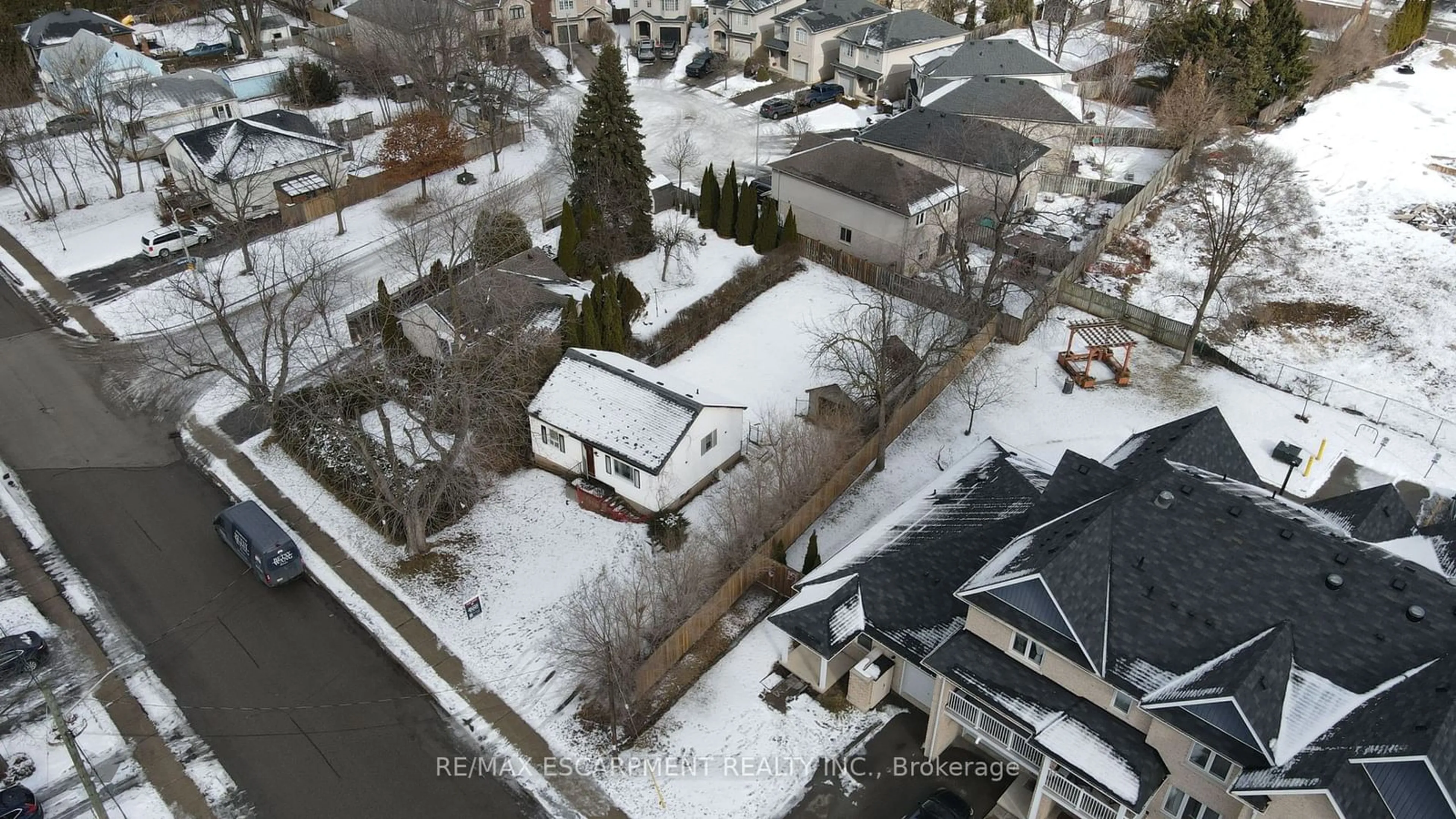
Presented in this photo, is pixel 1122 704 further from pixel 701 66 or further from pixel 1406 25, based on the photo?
pixel 1406 25

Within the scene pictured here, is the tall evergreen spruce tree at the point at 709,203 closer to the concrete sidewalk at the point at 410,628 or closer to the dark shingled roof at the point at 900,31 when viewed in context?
the dark shingled roof at the point at 900,31

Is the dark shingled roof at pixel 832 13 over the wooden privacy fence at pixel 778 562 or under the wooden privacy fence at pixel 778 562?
over

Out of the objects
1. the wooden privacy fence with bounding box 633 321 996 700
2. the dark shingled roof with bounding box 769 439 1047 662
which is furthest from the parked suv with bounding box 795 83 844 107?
the dark shingled roof with bounding box 769 439 1047 662

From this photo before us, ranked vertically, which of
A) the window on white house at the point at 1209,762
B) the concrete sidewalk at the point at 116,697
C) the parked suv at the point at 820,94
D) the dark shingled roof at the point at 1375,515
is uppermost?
the parked suv at the point at 820,94

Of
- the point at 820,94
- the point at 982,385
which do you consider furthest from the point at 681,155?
the point at 982,385

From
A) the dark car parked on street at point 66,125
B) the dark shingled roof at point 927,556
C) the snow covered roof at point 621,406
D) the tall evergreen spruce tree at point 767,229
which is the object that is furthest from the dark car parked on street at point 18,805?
the dark car parked on street at point 66,125

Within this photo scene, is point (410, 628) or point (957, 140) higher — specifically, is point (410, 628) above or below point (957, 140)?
below
